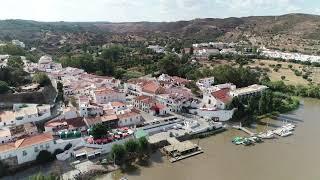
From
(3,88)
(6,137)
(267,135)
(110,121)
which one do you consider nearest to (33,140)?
(6,137)

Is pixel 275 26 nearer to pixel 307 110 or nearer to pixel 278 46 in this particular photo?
pixel 278 46

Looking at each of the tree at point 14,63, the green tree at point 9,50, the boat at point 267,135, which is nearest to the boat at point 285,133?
the boat at point 267,135

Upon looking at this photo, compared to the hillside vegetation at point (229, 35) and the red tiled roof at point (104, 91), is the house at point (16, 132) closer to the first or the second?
the red tiled roof at point (104, 91)

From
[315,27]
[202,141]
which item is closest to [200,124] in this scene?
[202,141]

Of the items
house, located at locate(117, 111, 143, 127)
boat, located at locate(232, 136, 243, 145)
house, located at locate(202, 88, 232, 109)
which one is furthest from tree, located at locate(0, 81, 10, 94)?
boat, located at locate(232, 136, 243, 145)

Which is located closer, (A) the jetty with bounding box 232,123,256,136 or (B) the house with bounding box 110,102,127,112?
(A) the jetty with bounding box 232,123,256,136

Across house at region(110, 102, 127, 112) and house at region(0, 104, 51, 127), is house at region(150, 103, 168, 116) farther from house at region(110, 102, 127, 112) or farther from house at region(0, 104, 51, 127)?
house at region(0, 104, 51, 127)
